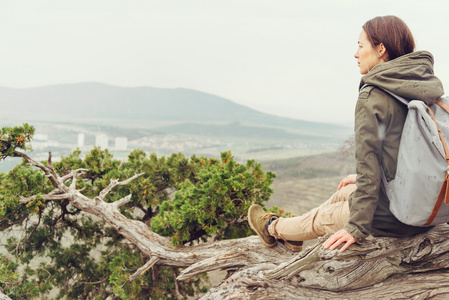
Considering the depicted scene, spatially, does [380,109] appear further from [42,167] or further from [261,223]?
[42,167]

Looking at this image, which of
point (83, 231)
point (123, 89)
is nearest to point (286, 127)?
point (123, 89)

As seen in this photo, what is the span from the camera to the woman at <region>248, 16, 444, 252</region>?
72.8 inches

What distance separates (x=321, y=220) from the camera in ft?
7.79

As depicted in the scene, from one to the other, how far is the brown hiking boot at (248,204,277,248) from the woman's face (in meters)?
1.34

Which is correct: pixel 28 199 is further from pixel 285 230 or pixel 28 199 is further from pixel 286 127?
pixel 286 127

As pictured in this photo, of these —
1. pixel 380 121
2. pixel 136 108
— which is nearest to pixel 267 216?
pixel 380 121

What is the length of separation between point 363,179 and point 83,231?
180 inches

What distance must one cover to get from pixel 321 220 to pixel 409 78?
3.23 feet

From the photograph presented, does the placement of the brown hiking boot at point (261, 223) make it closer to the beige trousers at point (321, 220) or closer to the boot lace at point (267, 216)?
the boot lace at point (267, 216)

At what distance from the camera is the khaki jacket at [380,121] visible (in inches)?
72.5

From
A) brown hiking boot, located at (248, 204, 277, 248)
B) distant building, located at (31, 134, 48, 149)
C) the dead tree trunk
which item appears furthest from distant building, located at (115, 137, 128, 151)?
the dead tree trunk

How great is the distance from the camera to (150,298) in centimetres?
484

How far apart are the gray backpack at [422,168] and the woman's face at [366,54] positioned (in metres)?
0.24

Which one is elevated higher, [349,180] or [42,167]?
[349,180]
